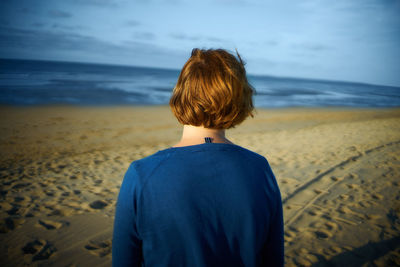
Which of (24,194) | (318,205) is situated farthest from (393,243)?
(24,194)

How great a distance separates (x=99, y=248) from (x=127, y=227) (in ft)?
8.28

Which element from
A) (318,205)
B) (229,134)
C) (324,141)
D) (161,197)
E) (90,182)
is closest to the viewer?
(161,197)

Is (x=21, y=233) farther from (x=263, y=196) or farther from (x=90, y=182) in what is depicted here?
(x=263, y=196)

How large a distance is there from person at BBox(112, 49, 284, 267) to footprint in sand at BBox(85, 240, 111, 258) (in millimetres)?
2219

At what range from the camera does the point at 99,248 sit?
9.87ft

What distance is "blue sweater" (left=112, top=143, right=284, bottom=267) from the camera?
90 centimetres

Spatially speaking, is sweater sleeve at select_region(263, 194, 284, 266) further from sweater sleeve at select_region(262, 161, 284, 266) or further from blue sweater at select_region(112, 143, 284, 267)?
blue sweater at select_region(112, 143, 284, 267)

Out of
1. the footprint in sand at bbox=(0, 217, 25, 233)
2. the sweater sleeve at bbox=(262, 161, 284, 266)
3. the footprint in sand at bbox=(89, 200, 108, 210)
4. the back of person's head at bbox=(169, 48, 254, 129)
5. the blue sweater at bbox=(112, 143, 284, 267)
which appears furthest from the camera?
the footprint in sand at bbox=(89, 200, 108, 210)

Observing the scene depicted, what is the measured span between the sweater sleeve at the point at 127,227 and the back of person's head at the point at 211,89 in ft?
1.25

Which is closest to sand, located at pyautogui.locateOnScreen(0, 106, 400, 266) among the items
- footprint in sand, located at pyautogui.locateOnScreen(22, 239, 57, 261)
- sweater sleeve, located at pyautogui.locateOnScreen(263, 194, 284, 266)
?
footprint in sand, located at pyautogui.locateOnScreen(22, 239, 57, 261)

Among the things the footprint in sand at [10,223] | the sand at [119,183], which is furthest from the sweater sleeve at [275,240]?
the footprint in sand at [10,223]

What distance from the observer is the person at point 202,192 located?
91 centimetres

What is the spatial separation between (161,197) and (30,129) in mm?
10038

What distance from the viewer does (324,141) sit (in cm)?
824
